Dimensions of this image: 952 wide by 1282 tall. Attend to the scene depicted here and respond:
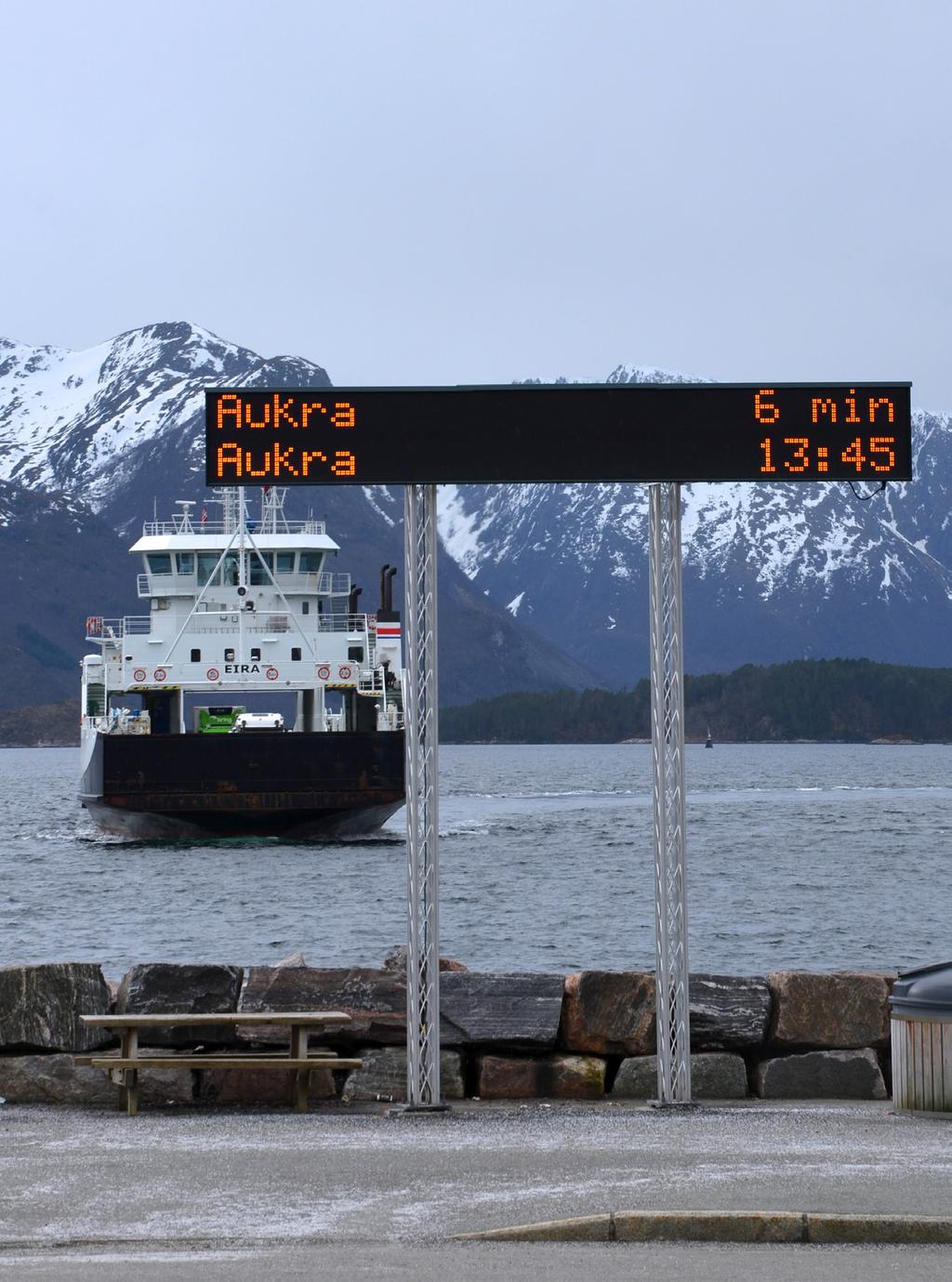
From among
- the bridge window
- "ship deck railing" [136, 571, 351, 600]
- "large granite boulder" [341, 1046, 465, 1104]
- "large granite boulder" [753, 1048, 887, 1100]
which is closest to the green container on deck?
"ship deck railing" [136, 571, 351, 600]

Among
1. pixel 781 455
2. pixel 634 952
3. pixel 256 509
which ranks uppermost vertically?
pixel 256 509

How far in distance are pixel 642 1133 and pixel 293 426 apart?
3648 mm

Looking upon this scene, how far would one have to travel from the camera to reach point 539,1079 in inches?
378

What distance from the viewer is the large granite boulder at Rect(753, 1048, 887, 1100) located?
9562 mm

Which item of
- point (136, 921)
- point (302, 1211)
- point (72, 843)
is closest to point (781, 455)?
point (302, 1211)

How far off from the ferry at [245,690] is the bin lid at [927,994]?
39.9 meters

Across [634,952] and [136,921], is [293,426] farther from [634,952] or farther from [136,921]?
[136,921]

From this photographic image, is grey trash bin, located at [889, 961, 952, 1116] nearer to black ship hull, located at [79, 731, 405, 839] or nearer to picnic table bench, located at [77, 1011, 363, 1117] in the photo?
picnic table bench, located at [77, 1011, 363, 1117]

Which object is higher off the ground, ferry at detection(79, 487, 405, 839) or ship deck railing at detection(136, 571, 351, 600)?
ship deck railing at detection(136, 571, 351, 600)

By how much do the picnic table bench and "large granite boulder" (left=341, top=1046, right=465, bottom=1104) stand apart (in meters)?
0.30

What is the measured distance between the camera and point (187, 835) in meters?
51.3

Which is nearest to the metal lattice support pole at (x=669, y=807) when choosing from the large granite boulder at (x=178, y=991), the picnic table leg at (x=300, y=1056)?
the picnic table leg at (x=300, y=1056)

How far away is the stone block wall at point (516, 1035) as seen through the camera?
949 cm

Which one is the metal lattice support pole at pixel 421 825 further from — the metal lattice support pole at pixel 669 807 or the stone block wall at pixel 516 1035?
the metal lattice support pole at pixel 669 807
